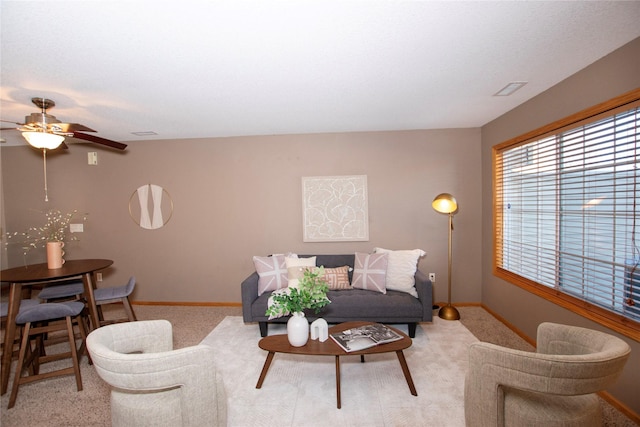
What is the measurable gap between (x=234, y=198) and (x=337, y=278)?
1947 millimetres

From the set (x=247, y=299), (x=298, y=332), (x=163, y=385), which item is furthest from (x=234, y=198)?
(x=163, y=385)

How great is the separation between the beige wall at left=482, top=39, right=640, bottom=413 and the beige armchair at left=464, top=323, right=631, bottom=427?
869 mm

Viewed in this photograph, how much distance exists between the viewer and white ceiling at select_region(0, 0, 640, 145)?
160 cm

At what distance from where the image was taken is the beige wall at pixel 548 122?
2033 millimetres

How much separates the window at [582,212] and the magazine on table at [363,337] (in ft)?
5.06

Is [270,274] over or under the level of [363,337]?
over

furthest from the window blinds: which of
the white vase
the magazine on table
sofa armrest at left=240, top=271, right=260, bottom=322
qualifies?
sofa armrest at left=240, top=271, right=260, bottom=322

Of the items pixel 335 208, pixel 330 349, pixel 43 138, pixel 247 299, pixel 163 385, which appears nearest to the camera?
pixel 163 385

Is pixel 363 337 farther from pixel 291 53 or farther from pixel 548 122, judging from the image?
pixel 548 122

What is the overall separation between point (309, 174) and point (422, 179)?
5.17 feet

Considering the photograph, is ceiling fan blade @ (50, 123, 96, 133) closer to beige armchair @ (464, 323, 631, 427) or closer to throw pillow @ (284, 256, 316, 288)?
throw pillow @ (284, 256, 316, 288)

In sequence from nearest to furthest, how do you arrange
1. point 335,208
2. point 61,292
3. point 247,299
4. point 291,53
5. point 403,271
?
point 291,53
point 61,292
point 247,299
point 403,271
point 335,208

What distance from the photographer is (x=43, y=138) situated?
2621 mm

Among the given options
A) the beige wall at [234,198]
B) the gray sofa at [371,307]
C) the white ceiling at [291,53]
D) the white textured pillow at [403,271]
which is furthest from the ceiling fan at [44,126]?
the white textured pillow at [403,271]
